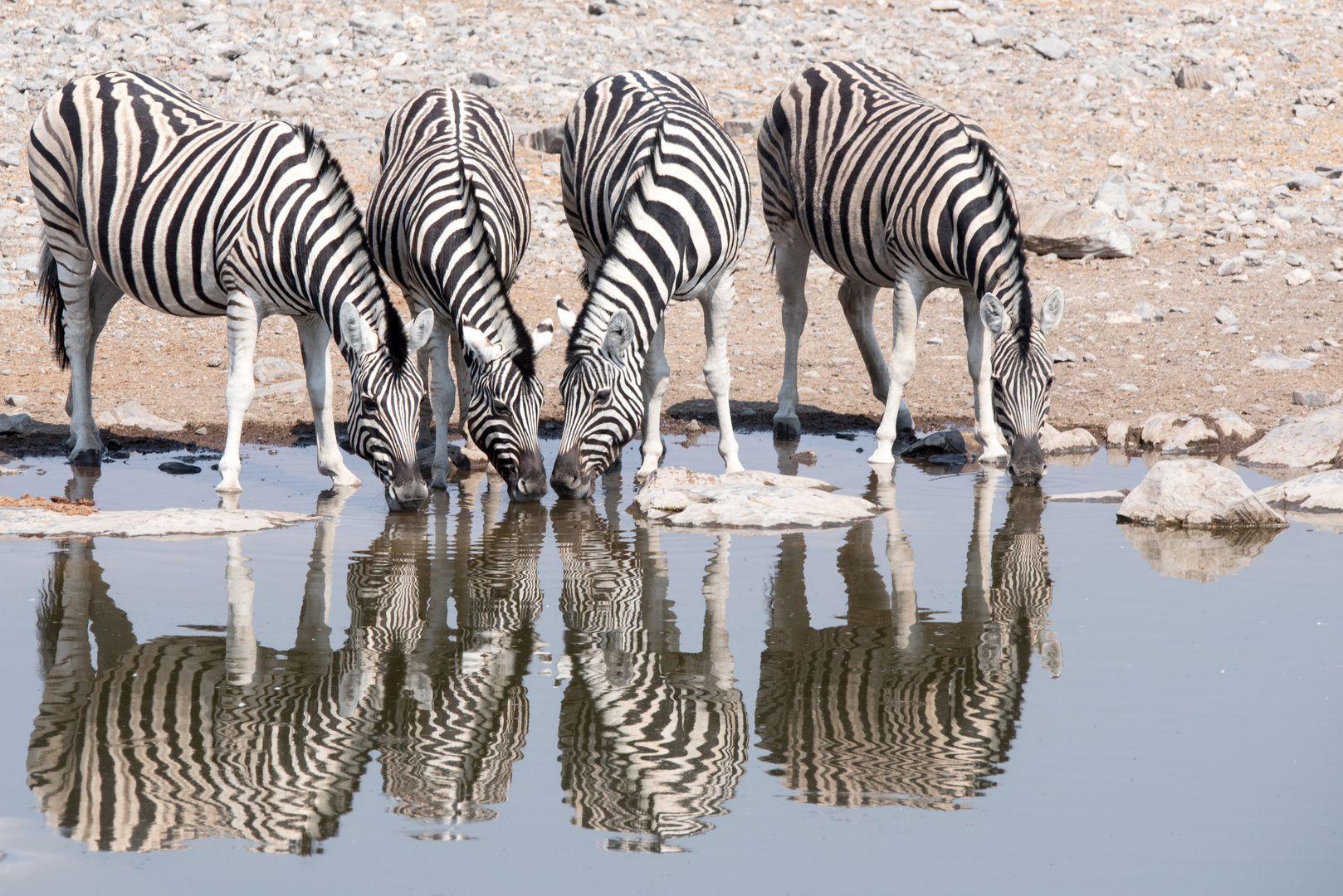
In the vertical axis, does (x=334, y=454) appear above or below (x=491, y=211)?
below

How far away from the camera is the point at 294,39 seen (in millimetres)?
22578

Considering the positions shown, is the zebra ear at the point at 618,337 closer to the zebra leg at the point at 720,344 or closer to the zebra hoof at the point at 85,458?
the zebra leg at the point at 720,344

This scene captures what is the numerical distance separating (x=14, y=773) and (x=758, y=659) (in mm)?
2489

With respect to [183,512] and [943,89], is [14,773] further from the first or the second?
[943,89]

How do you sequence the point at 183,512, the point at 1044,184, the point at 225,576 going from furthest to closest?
the point at 1044,184, the point at 183,512, the point at 225,576

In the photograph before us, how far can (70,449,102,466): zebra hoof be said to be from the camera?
9078 millimetres

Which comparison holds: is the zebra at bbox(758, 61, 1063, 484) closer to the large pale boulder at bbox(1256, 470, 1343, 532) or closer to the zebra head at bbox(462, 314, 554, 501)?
the large pale boulder at bbox(1256, 470, 1343, 532)

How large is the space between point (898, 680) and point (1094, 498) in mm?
3703

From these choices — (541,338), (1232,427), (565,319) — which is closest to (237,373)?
(541,338)

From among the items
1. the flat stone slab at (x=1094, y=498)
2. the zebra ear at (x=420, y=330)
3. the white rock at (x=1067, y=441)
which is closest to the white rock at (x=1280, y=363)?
the white rock at (x=1067, y=441)

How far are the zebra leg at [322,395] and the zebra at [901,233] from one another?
355cm

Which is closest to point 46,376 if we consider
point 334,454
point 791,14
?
point 334,454

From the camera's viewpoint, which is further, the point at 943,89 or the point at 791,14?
the point at 791,14

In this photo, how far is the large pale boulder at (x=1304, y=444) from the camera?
29.4 feet
